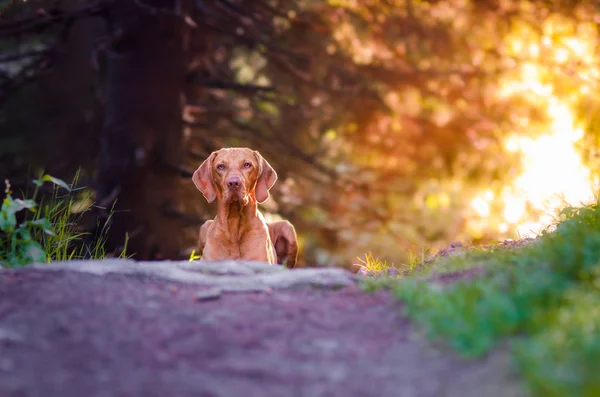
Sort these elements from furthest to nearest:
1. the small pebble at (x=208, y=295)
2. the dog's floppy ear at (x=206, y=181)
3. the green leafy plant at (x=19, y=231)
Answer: the dog's floppy ear at (x=206, y=181), the green leafy plant at (x=19, y=231), the small pebble at (x=208, y=295)

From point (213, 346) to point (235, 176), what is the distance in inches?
120

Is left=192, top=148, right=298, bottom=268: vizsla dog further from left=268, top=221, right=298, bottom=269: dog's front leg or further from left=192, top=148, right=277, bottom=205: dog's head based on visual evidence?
left=268, top=221, right=298, bottom=269: dog's front leg

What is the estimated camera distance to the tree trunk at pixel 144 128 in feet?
33.1

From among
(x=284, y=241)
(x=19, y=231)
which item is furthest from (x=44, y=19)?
(x=19, y=231)

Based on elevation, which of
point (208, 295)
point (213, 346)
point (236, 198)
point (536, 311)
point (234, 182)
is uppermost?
point (234, 182)

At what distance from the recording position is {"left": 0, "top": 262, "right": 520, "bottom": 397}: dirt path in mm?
3129

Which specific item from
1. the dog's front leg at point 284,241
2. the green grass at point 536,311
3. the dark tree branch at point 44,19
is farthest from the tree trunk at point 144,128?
the green grass at point 536,311

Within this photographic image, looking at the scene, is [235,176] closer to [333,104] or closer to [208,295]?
[208,295]

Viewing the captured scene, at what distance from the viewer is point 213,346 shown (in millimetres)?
3576

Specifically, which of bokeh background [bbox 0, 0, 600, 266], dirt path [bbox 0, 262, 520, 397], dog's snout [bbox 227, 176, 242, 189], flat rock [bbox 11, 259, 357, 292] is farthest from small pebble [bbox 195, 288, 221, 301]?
bokeh background [bbox 0, 0, 600, 266]

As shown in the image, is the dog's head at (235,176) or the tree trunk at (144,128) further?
the tree trunk at (144,128)

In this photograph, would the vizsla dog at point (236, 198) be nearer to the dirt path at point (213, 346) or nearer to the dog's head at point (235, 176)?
the dog's head at point (235, 176)

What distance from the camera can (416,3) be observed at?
39.2 ft

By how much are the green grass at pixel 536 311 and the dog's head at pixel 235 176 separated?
88.9 inches
